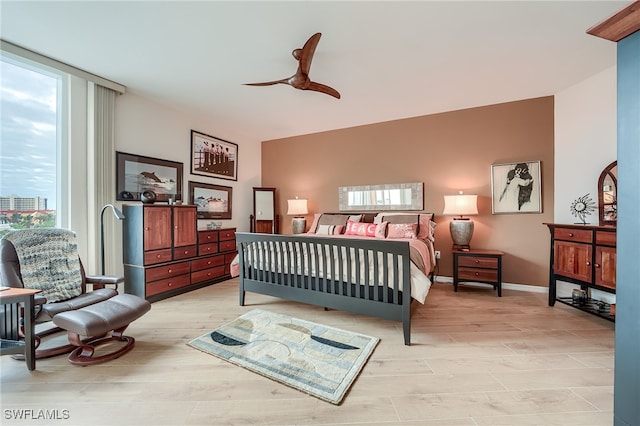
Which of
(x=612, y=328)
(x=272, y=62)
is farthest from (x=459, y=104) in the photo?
(x=612, y=328)

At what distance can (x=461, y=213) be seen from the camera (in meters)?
3.85

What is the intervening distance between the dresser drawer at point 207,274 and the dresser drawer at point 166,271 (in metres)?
0.16

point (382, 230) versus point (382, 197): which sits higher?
point (382, 197)

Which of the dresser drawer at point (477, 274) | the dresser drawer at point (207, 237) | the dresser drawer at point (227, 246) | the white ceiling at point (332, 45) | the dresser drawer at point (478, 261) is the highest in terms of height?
the white ceiling at point (332, 45)

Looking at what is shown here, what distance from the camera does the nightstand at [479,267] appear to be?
3.50 metres

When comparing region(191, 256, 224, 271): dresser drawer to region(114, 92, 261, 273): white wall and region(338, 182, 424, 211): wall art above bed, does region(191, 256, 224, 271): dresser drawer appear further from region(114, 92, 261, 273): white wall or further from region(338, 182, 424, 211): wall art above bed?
region(338, 182, 424, 211): wall art above bed

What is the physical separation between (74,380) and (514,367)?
10.4 ft

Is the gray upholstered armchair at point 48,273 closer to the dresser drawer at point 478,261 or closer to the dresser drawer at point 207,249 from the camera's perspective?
the dresser drawer at point 207,249

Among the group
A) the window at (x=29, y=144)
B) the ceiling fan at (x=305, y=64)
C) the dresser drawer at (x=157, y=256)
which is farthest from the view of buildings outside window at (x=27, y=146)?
the ceiling fan at (x=305, y=64)

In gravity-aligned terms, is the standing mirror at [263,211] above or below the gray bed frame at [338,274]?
above

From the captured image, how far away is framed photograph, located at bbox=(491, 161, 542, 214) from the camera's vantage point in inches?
147

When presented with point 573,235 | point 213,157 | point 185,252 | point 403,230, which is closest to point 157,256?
point 185,252

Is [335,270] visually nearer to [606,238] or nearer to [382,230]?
[382,230]

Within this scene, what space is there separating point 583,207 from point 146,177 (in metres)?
5.94
